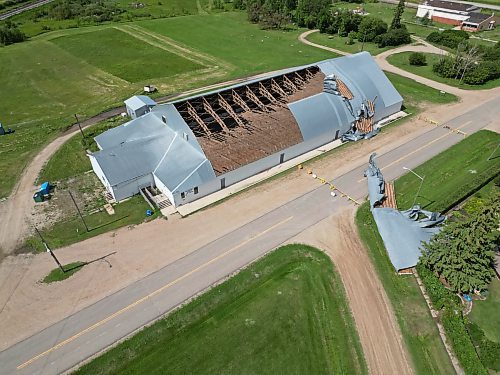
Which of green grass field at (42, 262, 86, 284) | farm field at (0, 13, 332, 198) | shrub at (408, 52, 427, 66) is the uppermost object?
farm field at (0, 13, 332, 198)

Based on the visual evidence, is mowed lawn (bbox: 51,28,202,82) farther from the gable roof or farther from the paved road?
the gable roof

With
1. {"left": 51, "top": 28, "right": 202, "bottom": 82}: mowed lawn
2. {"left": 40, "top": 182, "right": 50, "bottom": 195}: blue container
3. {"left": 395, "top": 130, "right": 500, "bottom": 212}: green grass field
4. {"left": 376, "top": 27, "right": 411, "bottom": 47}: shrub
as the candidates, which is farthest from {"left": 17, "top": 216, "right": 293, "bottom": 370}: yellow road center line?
{"left": 376, "top": 27, "right": 411, "bottom": 47}: shrub

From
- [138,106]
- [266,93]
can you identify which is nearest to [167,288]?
[266,93]

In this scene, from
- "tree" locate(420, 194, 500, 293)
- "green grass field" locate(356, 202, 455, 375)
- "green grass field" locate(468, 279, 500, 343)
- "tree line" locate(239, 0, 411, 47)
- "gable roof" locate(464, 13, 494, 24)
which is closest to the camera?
"green grass field" locate(356, 202, 455, 375)

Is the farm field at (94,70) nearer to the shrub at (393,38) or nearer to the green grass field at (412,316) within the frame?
the shrub at (393,38)

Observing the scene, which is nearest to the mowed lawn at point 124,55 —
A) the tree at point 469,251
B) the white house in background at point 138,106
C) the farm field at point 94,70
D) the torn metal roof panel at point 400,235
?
the farm field at point 94,70

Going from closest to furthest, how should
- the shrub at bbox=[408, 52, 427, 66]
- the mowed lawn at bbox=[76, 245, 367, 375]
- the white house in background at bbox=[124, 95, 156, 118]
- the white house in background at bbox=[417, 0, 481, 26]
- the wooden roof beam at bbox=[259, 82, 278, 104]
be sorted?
the mowed lawn at bbox=[76, 245, 367, 375]
the wooden roof beam at bbox=[259, 82, 278, 104]
the white house in background at bbox=[124, 95, 156, 118]
the shrub at bbox=[408, 52, 427, 66]
the white house in background at bbox=[417, 0, 481, 26]

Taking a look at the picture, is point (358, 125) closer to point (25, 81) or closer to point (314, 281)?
point (314, 281)

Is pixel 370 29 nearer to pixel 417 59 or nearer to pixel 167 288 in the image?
pixel 417 59
